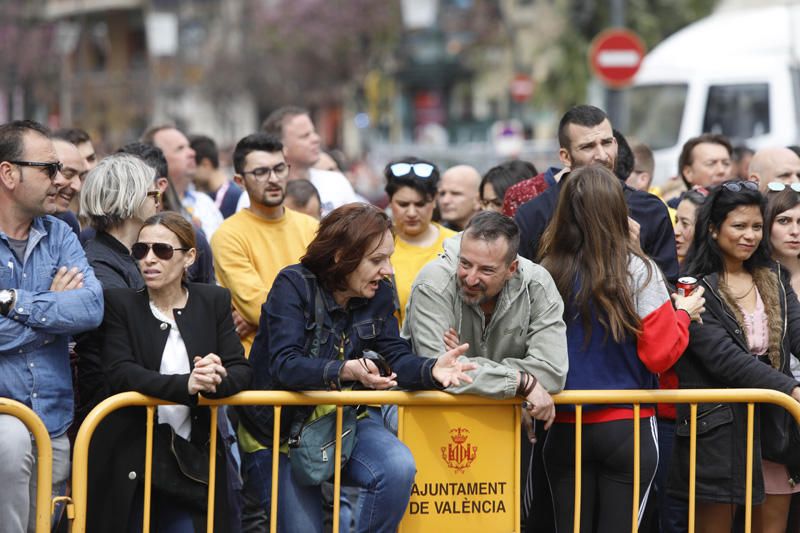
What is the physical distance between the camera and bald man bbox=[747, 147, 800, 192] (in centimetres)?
796

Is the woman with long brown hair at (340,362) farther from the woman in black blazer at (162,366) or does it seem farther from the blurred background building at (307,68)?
the blurred background building at (307,68)

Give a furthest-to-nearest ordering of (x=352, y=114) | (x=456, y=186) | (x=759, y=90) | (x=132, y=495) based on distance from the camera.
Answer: (x=352, y=114), (x=759, y=90), (x=456, y=186), (x=132, y=495)

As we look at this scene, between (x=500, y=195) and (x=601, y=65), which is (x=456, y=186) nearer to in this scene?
(x=500, y=195)

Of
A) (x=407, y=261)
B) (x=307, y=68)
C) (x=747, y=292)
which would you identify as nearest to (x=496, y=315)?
(x=747, y=292)

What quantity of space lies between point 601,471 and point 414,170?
233 centimetres

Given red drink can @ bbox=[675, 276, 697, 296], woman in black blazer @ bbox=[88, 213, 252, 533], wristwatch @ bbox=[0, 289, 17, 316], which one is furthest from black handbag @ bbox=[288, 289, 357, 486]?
red drink can @ bbox=[675, 276, 697, 296]

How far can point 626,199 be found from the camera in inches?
243

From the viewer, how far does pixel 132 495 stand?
5.18 metres

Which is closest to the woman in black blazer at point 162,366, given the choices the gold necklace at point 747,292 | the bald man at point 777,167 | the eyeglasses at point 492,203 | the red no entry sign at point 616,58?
the gold necklace at point 747,292

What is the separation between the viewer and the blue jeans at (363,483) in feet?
17.2

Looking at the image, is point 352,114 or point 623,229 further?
point 352,114

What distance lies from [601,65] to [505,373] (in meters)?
11.7

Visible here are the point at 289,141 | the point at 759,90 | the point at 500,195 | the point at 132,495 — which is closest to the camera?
the point at 132,495

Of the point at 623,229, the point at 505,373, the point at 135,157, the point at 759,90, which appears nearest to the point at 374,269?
the point at 505,373
